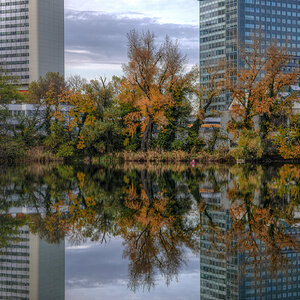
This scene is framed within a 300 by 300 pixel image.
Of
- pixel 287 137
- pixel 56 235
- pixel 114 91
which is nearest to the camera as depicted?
pixel 56 235

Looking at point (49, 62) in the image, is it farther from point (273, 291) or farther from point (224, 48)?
point (273, 291)

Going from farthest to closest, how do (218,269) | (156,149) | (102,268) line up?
(156,149) → (102,268) → (218,269)

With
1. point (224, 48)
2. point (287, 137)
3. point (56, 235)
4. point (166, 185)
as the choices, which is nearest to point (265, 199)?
point (166, 185)

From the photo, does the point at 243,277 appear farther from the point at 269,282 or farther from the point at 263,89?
the point at 263,89

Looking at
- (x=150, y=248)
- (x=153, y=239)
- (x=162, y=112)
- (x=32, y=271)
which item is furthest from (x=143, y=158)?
(x=32, y=271)

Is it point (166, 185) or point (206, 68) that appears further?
Result: point (206, 68)

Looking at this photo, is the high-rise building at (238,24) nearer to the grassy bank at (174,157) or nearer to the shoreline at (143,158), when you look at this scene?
the grassy bank at (174,157)

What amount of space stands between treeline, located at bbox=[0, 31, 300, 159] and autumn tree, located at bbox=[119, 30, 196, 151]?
0.09 m

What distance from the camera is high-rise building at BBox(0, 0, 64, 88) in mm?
141500

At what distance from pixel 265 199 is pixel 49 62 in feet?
458

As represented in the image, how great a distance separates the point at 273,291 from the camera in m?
5.67

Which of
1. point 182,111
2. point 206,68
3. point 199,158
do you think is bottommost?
point 199,158

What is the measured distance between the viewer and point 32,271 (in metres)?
6.66

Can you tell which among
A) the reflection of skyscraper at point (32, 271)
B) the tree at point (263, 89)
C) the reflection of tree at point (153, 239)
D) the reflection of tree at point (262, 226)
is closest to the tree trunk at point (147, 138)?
the tree at point (263, 89)
